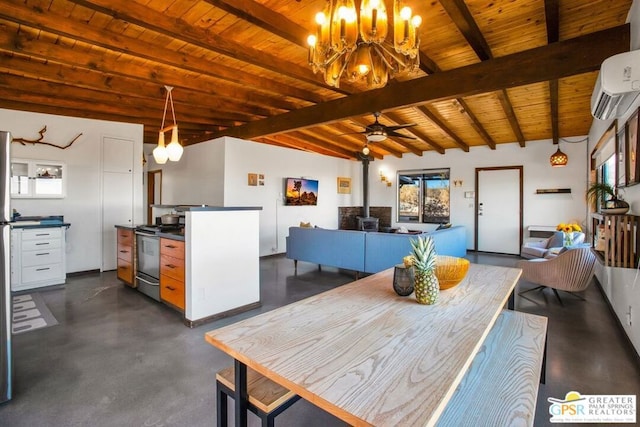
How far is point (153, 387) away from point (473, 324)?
2.06 m

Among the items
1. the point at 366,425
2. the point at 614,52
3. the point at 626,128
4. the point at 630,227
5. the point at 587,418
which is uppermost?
the point at 614,52

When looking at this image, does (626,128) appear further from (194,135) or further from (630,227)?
(194,135)

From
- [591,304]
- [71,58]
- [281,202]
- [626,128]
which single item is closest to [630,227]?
[626,128]

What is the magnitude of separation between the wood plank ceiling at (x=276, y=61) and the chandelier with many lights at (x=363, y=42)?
0.96m

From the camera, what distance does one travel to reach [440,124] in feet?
20.0

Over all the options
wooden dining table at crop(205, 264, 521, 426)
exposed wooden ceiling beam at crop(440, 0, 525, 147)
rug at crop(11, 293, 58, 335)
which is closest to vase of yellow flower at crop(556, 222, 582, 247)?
exposed wooden ceiling beam at crop(440, 0, 525, 147)

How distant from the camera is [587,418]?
1.87 metres

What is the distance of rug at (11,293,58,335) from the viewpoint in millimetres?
3072

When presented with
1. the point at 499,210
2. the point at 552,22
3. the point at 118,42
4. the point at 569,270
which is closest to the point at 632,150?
the point at 552,22

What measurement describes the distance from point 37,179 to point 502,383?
20.9 ft

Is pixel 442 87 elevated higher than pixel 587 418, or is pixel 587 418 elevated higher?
pixel 442 87

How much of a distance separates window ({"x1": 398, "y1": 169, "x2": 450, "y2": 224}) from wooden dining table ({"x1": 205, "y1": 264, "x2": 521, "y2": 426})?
715 centimetres

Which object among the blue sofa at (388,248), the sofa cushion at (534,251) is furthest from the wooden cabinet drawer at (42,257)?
the sofa cushion at (534,251)

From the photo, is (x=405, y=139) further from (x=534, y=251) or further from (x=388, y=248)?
(x=388, y=248)
